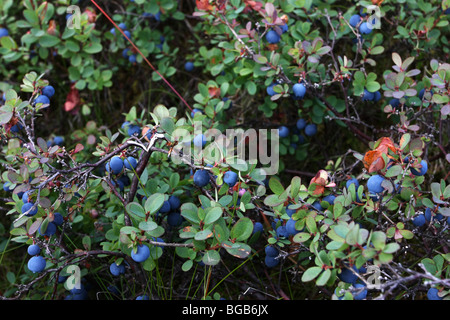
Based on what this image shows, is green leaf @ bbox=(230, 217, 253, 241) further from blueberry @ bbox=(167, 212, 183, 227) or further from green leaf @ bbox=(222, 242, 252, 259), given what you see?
blueberry @ bbox=(167, 212, 183, 227)

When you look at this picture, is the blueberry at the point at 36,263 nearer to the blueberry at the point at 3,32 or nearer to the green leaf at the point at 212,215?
the green leaf at the point at 212,215

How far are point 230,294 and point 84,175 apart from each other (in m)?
0.78

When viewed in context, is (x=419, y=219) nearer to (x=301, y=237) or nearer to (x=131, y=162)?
(x=301, y=237)

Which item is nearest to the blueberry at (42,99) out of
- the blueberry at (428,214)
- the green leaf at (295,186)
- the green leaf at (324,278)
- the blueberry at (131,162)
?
the blueberry at (131,162)

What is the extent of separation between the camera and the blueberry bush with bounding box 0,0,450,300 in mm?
1311

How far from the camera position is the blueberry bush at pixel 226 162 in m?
1.31

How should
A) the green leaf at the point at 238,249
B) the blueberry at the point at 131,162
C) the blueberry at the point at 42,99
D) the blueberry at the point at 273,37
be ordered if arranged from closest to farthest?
the green leaf at the point at 238,249
the blueberry at the point at 131,162
the blueberry at the point at 42,99
the blueberry at the point at 273,37

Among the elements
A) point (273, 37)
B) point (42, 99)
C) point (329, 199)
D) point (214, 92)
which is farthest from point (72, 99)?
point (329, 199)

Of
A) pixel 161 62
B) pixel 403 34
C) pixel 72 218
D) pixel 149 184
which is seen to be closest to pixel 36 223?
pixel 72 218

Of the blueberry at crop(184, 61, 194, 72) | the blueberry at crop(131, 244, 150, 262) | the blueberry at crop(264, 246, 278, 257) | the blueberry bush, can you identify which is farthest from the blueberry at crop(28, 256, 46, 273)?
the blueberry at crop(184, 61, 194, 72)

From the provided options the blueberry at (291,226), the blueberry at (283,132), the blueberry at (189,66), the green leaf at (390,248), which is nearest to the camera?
the green leaf at (390,248)

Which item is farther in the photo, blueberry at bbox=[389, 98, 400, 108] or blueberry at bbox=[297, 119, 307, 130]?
blueberry at bbox=[297, 119, 307, 130]

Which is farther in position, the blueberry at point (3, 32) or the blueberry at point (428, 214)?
the blueberry at point (3, 32)
